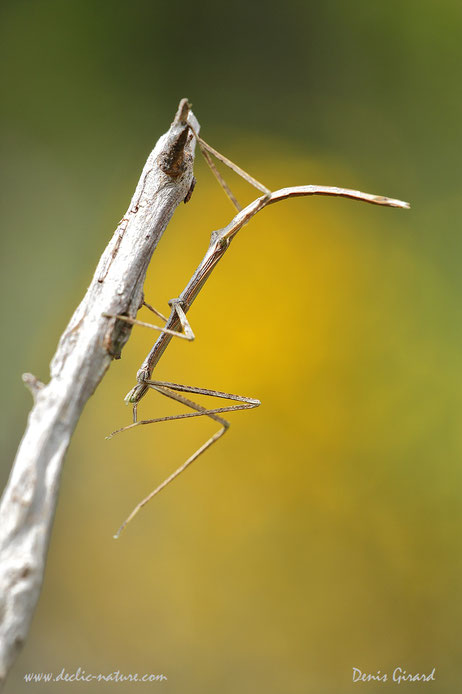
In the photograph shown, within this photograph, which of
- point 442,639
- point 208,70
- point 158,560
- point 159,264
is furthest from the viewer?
point 208,70

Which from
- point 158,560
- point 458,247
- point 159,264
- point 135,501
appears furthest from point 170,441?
point 458,247

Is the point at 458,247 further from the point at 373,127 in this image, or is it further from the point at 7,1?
the point at 7,1

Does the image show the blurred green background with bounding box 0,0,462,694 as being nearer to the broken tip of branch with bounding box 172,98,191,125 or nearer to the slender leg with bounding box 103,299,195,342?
the slender leg with bounding box 103,299,195,342

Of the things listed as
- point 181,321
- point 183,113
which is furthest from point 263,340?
point 183,113

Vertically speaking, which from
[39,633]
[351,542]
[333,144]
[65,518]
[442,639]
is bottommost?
[39,633]

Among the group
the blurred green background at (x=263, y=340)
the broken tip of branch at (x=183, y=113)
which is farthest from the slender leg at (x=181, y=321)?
the blurred green background at (x=263, y=340)

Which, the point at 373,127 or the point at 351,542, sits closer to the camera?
the point at 351,542

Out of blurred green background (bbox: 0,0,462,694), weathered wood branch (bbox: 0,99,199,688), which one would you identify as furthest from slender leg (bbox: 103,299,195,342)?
blurred green background (bbox: 0,0,462,694)

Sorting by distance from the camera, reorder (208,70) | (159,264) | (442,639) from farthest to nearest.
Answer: (208,70) → (159,264) → (442,639)
